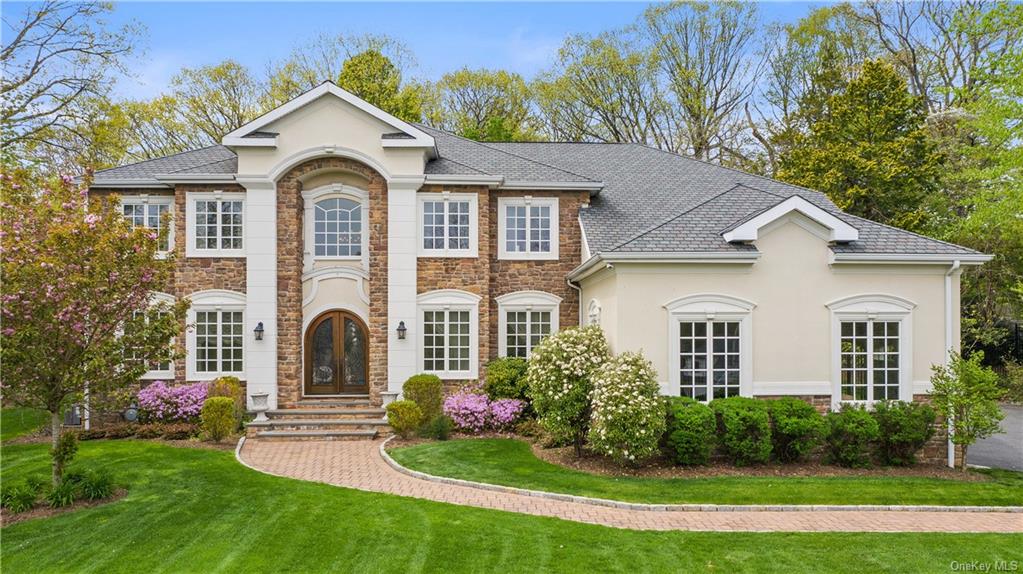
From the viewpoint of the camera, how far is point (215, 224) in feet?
50.8

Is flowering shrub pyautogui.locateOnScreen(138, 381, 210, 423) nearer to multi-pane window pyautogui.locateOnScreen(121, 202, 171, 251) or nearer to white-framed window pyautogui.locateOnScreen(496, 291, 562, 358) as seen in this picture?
multi-pane window pyautogui.locateOnScreen(121, 202, 171, 251)

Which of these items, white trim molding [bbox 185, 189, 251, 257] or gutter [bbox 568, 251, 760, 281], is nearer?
gutter [bbox 568, 251, 760, 281]

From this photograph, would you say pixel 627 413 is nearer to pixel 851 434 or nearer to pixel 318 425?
pixel 851 434

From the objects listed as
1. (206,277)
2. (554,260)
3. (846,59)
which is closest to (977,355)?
(554,260)

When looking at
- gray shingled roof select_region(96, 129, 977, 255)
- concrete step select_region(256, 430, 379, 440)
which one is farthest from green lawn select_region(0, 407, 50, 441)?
gray shingled roof select_region(96, 129, 977, 255)

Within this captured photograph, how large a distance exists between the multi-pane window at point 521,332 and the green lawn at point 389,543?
7274 millimetres

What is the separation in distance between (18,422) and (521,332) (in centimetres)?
1425

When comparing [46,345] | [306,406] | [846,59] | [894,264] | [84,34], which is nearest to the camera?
[46,345]

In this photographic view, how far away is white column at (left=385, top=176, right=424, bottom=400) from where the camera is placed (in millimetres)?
15117

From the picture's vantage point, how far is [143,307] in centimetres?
944

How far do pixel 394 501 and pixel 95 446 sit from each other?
27.2 feet

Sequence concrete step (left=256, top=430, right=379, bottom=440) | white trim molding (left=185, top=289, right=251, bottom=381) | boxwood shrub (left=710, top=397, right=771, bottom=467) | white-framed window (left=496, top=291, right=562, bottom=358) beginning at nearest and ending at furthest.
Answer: boxwood shrub (left=710, top=397, right=771, bottom=467) < concrete step (left=256, top=430, right=379, bottom=440) < white trim molding (left=185, top=289, right=251, bottom=381) < white-framed window (left=496, top=291, right=562, bottom=358)

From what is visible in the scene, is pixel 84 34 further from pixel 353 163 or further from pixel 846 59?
pixel 846 59

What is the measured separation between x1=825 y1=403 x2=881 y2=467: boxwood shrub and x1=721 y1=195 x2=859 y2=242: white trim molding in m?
3.61
